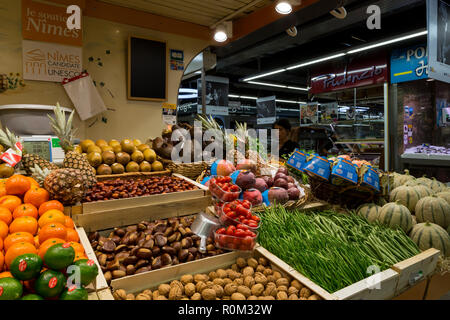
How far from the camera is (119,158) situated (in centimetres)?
272

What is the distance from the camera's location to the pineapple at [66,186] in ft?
5.60

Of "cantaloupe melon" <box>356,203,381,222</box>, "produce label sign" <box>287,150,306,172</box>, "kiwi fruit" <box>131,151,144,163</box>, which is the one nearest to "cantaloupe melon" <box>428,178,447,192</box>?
"cantaloupe melon" <box>356,203,381,222</box>

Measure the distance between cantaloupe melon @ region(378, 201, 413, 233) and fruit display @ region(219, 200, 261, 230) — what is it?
94cm

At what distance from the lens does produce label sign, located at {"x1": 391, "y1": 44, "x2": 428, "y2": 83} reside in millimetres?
5559

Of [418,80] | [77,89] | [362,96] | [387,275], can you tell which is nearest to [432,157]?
[418,80]

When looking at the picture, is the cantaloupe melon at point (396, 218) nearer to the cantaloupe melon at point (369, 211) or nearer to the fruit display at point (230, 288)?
the cantaloupe melon at point (369, 211)

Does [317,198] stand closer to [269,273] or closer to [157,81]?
[269,273]

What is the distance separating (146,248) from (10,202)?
2.79 feet

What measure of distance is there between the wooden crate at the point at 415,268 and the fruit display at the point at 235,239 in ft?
2.52

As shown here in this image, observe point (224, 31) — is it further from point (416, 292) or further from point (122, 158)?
point (416, 292)

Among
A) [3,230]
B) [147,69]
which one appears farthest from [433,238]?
[147,69]

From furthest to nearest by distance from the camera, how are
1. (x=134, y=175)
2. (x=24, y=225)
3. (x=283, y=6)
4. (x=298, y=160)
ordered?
(x=283, y=6) < (x=134, y=175) < (x=298, y=160) < (x=24, y=225)

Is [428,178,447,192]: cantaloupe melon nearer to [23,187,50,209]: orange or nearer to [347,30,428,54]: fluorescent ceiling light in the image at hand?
[23,187,50,209]: orange

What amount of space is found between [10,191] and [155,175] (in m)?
1.25
